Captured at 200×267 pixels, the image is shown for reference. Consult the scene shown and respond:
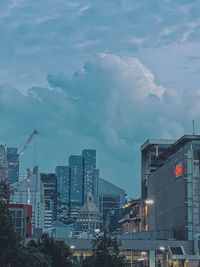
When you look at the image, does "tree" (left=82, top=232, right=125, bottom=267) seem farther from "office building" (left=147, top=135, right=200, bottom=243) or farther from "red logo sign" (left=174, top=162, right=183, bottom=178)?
"red logo sign" (left=174, top=162, right=183, bottom=178)

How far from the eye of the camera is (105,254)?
70.2 m

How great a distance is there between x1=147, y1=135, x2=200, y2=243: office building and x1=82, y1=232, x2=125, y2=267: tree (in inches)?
2744

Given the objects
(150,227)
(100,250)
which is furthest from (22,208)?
(100,250)

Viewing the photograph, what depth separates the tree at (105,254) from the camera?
228 ft

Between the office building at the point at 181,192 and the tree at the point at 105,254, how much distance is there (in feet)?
229

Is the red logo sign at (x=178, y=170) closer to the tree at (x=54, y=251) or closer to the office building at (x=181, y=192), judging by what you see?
the office building at (x=181, y=192)

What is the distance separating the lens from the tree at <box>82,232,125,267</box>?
228ft

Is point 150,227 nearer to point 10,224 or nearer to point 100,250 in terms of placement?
point 100,250

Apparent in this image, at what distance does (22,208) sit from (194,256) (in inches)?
1400

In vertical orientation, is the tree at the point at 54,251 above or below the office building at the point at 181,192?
below

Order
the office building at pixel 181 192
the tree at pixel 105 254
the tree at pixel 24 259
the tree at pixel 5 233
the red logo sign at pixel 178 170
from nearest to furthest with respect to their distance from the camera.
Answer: the tree at pixel 5 233 → the tree at pixel 24 259 → the tree at pixel 105 254 → the office building at pixel 181 192 → the red logo sign at pixel 178 170

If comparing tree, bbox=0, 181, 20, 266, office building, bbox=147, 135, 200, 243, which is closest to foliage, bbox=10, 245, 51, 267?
tree, bbox=0, 181, 20, 266

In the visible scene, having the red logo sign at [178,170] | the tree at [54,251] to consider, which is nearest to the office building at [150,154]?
the red logo sign at [178,170]

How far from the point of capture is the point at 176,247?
138 meters
